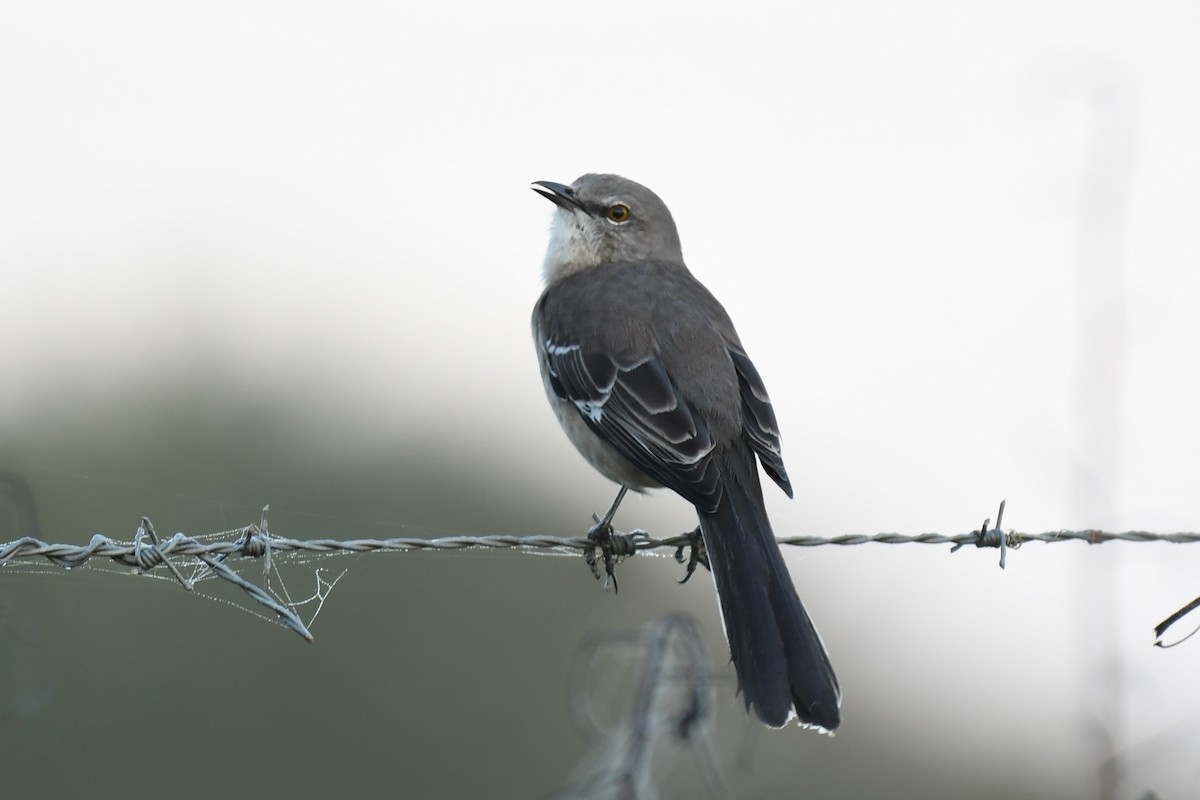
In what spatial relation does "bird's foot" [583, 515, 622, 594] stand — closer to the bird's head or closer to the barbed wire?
the barbed wire

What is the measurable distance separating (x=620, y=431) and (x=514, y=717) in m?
5.49

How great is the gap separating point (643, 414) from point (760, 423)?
1.53 ft


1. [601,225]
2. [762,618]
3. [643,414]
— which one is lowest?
[762,618]

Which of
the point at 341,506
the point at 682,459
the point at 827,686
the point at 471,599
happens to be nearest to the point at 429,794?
the point at 471,599

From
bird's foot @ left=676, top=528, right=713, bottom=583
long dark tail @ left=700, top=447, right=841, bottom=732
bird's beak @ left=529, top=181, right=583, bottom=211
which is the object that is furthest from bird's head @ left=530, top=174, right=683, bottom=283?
long dark tail @ left=700, top=447, right=841, bottom=732

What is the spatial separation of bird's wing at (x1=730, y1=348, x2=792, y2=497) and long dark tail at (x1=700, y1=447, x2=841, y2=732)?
0.14m

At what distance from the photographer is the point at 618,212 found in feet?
22.3

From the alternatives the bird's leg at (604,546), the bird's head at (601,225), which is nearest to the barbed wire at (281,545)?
the bird's leg at (604,546)

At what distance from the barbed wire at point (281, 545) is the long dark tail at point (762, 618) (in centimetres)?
23

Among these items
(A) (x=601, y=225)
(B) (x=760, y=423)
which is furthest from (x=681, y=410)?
(A) (x=601, y=225)

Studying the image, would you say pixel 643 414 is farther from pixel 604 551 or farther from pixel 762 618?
pixel 762 618

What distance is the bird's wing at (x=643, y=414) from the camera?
16.4 ft

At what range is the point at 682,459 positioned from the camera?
197 inches

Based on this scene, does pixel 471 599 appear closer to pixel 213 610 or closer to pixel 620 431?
pixel 213 610
